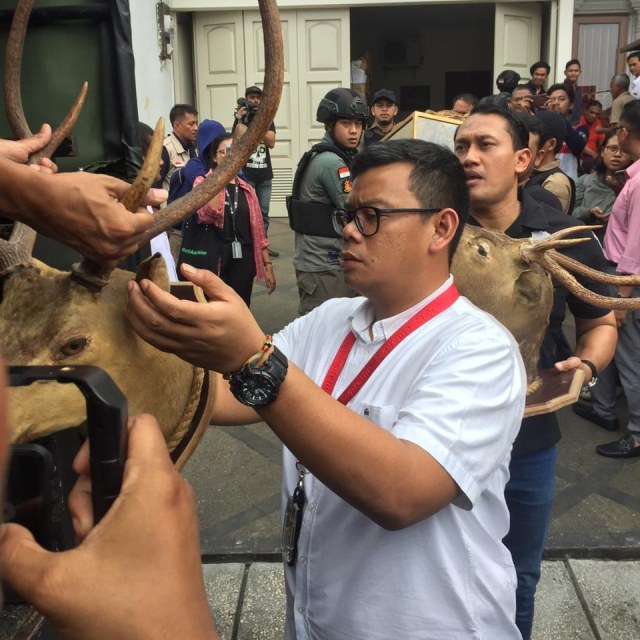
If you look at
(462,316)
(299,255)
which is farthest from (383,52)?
(462,316)

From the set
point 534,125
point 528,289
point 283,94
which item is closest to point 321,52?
point 283,94

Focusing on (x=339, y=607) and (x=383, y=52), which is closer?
(x=339, y=607)

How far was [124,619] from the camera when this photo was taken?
0.81m

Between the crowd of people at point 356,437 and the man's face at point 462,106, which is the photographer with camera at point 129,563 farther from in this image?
the man's face at point 462,106

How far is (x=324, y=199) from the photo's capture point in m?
5.09

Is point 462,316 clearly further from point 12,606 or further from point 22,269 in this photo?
point 12,606

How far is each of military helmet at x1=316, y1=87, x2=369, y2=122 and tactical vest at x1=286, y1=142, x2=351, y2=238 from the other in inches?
8.8

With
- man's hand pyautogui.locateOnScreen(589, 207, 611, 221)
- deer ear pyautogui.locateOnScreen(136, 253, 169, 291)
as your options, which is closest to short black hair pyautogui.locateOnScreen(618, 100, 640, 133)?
man's hand pyautogui.locateOnScreen(589, 207, 611, 221)

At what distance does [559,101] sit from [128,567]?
850cm

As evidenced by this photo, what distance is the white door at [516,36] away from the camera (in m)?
10.7

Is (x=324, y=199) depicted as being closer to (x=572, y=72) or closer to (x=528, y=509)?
(x=528, y=509)

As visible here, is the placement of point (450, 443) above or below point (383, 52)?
below

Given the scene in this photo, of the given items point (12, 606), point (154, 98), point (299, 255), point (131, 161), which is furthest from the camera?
point (154, 98)

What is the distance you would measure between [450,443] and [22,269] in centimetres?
103
